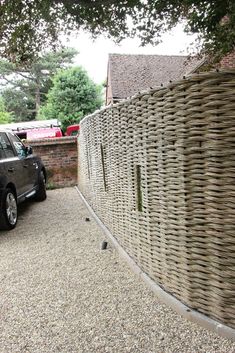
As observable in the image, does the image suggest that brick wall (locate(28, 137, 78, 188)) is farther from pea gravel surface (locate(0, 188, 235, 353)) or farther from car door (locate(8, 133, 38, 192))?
pea gravel surface (locate(0, 188, 235, 353))

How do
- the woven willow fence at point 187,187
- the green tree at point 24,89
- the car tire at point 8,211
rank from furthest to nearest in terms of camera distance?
the green tree at point 24,89
the car tire at point 8,211
the woven willow fence at point 187,187

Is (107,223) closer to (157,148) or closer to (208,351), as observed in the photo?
(157,148)

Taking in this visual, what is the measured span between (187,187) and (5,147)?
16.7 feet

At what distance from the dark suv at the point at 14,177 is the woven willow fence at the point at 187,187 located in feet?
9.66

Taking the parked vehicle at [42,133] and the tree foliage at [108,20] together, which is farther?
the parked vehicle at [42,133]

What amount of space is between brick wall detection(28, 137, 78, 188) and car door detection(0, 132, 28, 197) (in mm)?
4078

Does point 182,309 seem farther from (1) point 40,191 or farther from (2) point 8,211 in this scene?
(1) point 40,191

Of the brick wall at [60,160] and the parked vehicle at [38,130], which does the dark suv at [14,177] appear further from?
the parked vehicle at [38,130]

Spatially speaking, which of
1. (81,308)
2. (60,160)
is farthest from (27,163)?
(81,308)

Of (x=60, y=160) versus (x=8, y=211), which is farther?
(x=60, y=160)

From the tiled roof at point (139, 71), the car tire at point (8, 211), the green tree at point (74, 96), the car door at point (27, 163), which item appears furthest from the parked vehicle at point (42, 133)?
the green tree at point (74, 96)

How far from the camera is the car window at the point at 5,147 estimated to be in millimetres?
6923

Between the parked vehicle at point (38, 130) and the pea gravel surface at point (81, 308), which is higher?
the parked vehicle at point (38, 130)

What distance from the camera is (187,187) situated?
282 centimetres
